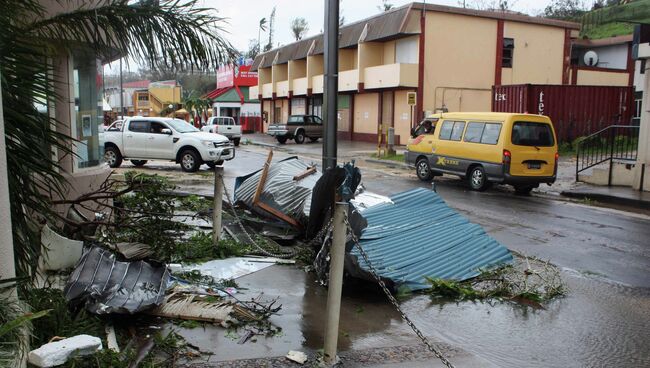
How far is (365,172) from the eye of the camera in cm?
A: 2072

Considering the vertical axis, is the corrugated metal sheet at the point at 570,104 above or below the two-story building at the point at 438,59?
below

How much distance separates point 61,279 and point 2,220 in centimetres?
226

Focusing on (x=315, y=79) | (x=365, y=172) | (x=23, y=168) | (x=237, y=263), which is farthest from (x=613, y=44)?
(x=23, y=168)

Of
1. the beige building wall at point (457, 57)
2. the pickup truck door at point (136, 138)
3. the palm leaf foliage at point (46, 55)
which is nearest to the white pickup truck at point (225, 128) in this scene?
the beige building wall at point (457, 57)

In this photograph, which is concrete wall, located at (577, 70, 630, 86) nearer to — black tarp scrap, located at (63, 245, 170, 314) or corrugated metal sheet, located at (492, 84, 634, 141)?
corrugated metal sheet, located at (492, 84, 634, 141)

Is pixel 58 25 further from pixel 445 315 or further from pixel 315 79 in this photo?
pixel 315 79

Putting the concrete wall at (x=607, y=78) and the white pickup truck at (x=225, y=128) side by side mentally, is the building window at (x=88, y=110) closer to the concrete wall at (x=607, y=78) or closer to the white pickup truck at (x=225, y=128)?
the white pickup truck at (x=225, y=128)

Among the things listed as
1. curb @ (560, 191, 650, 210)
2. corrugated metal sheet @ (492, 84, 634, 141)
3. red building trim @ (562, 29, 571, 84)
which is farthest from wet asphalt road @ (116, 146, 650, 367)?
red building trim @ (562, 29, 571, 84)

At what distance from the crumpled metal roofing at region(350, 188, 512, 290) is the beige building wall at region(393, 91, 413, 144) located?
25159mm

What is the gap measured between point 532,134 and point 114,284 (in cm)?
1269

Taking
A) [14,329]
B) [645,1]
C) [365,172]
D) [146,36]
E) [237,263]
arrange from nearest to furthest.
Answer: [14,329]
[146,36]
[237,263]
[645,1]
[365,172]

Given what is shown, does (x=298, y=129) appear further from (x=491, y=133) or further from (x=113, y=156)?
Answer: (x=491, y=133)

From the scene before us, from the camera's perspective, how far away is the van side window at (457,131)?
16.7m

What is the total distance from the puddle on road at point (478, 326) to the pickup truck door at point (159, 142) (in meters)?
14.0
